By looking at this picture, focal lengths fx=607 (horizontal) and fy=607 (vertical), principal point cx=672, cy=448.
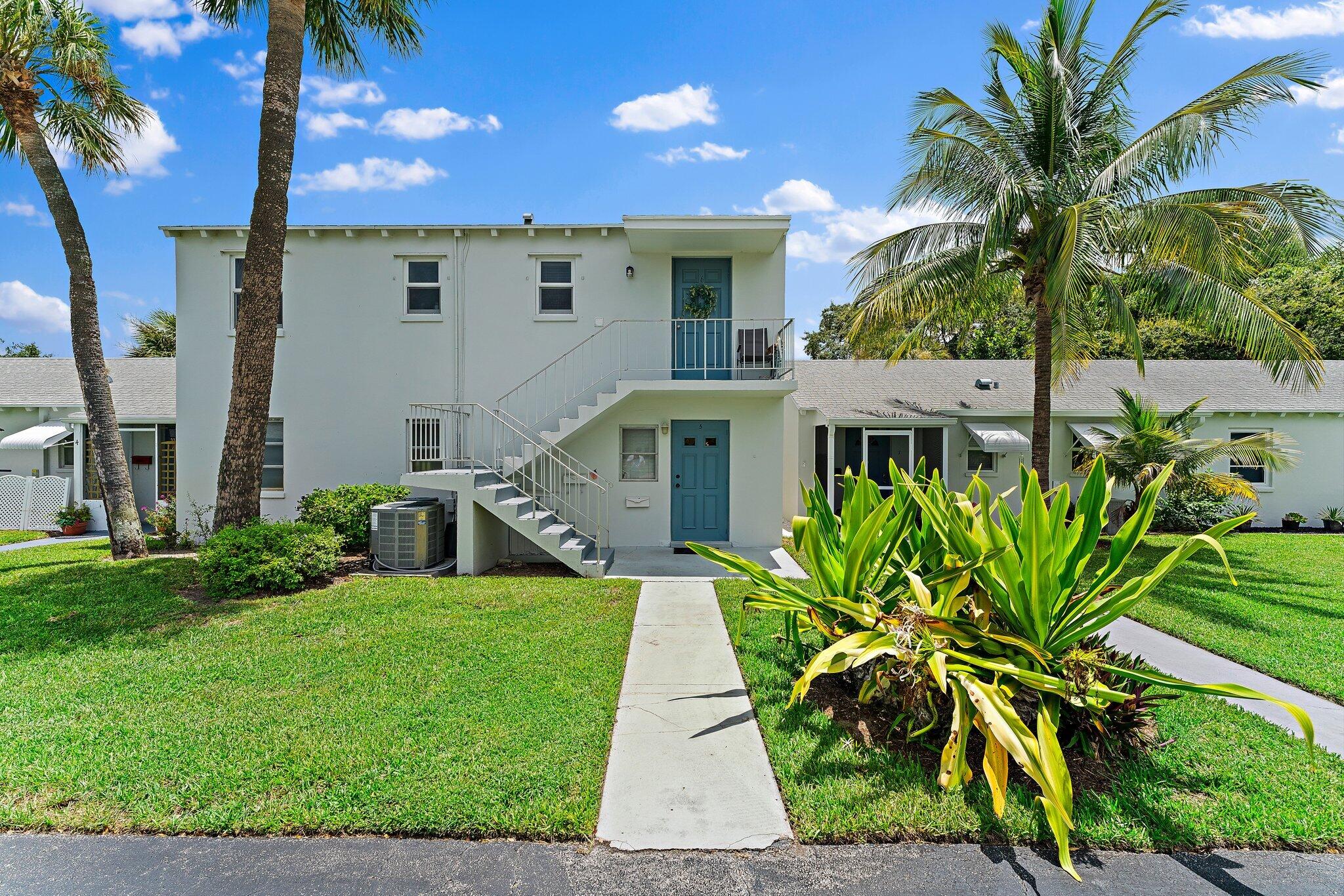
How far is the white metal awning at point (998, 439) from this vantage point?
13523 millimetres

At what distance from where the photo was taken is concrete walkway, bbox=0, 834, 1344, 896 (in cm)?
273

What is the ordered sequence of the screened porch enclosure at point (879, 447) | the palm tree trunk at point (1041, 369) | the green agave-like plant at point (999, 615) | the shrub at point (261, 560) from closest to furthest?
the green agave-like plant at point (999, 615) < the shrub at point (261, 560) < the palm tree trunk at point (1041, 369) < the screened porch enclosure at point (879, 447)

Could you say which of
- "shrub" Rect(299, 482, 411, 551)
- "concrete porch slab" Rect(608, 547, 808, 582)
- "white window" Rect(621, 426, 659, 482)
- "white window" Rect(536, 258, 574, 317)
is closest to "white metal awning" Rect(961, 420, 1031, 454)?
"concrete porch slab" Rect(608, 547, 808, 582)

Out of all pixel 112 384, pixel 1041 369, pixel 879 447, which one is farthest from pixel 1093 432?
pixel 112 384

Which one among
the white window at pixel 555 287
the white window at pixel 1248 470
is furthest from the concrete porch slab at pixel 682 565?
the white window at pixel 1248 470

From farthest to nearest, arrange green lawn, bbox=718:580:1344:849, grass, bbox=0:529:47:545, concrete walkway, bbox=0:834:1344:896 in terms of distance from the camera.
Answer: grass, bbox=0:529:47:545 → green lawn, bbox=718:580:1344:849 → concrete walkway, bbox=0:834:1344:896

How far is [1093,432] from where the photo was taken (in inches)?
553

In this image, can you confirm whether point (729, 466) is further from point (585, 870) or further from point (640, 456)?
point (585, 870)

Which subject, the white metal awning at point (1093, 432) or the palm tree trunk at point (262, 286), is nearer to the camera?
the palm tree trunk at point (262, 286)

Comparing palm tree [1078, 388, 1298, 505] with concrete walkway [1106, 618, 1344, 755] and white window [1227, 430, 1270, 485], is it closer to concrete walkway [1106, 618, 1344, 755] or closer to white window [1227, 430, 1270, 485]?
white window [1227, 430, 1270, 485]

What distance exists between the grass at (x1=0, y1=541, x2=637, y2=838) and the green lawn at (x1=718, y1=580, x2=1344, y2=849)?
1.27m

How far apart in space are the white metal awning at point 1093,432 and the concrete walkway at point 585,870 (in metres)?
12.4

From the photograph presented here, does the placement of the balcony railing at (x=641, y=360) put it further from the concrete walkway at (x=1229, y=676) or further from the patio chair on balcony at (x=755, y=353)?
the concrete walkway at (x=1229, y=676)

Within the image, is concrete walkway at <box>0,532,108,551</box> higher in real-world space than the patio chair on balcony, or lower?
lower
